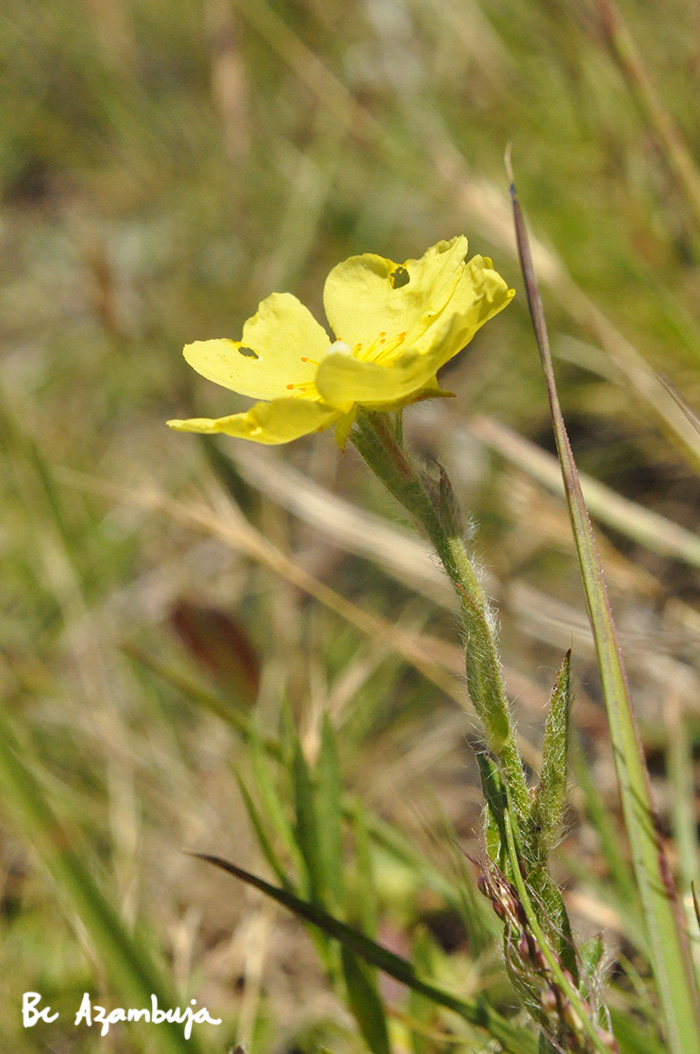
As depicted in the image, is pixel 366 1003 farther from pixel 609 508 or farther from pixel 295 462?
pixel 295 462

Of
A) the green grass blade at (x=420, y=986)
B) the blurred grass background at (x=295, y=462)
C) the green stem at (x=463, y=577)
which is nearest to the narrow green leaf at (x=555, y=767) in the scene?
the green stem at (x=463, y=577)

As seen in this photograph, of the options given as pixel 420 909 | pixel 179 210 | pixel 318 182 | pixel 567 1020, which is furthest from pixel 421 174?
pixel 567 1020

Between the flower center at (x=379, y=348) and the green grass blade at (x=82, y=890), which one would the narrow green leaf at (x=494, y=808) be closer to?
the green grass blade at (x=82, y=890)

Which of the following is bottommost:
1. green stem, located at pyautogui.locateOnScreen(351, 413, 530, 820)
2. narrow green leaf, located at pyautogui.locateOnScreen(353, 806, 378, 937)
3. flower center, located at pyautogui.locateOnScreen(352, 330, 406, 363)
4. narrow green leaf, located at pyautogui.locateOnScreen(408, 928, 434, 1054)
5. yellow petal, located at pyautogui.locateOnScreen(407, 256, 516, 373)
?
narrow green leaf, located at pyautogui.locateOnScreen(408, 928, 434, 1054)

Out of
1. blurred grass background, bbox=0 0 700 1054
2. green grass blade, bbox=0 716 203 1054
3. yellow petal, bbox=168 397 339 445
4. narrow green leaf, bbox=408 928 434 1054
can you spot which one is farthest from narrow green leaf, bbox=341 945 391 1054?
yellow petal, bbox=168 397 339 445

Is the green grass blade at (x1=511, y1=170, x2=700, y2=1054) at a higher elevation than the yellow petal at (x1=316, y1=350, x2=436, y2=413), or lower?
lower

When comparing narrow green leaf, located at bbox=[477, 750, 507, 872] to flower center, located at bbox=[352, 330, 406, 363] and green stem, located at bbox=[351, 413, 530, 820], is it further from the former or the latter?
flower center, located at bbox=[352, 330, 406, 363]
